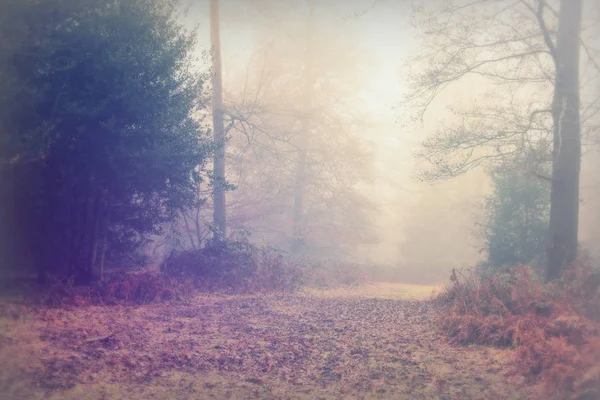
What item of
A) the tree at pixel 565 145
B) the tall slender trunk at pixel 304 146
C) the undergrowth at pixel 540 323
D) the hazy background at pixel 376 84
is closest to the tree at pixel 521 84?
the tree at pixel 565 145

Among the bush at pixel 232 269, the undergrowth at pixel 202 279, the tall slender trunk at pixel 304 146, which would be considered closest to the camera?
the undergrowth at pixel 202 279

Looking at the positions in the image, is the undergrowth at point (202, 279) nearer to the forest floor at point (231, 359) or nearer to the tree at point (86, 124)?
the forest floor at point (231, 359)

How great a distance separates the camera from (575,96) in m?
9.80

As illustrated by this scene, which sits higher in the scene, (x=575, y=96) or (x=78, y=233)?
(x=575, y=96)

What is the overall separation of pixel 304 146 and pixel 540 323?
65.8ft

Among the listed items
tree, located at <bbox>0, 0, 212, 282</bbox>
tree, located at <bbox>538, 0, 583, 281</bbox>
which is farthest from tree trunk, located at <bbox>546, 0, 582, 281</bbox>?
tree, located at <bbox>0, 0, 212, 282</bbox>

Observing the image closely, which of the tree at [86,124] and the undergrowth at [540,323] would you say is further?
the tree at [86,124]

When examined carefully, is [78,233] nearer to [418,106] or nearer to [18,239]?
[18,239]

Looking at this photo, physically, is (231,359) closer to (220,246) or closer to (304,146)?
(220,246)

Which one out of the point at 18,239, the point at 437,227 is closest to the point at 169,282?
the point at 18,239

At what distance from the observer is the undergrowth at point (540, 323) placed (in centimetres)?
542

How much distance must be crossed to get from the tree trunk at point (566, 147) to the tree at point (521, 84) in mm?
20

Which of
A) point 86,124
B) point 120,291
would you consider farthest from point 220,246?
point 86,124

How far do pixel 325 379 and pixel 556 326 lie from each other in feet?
12.0
